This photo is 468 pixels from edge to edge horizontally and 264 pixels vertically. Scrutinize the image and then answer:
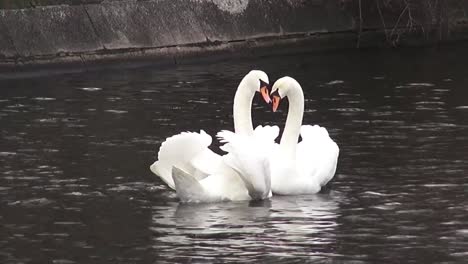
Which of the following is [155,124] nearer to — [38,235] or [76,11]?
[38,235]

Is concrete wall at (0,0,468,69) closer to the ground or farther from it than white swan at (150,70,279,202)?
farther from it

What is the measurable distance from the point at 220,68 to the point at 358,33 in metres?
5.30

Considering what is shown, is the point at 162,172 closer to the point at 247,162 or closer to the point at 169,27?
the point at 247,162

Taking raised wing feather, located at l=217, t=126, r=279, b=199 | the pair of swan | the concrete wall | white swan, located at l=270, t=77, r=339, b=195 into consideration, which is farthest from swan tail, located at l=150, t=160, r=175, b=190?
the concrete wall

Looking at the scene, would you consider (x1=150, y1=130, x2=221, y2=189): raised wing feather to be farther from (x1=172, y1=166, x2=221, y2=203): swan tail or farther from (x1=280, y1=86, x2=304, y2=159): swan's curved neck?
(x1=280, y1=86, x2=304, y2=159): swan's curved neck

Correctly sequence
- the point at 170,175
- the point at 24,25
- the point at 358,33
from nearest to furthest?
the point at 170,175
the point at 24,25
the point at 358,33

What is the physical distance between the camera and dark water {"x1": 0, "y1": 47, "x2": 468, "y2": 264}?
10.9 metres

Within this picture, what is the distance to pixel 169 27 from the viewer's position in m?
26.0

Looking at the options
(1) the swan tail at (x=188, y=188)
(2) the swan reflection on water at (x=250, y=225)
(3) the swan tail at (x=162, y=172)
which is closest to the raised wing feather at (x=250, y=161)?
(2) the swan reflection on water at (x=250, y=225)

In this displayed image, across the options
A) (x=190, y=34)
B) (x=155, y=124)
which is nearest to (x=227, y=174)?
(x=155, y=124)

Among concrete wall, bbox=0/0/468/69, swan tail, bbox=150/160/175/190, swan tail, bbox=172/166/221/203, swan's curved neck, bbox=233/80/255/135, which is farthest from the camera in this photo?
concrete wall, bbox=0/0/468/69

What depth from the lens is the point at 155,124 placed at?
17.6 metres

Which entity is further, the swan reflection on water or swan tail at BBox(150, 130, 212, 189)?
swan tail at BBox(150, 130, 212, 189)

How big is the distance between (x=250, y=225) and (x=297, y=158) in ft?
7.24
